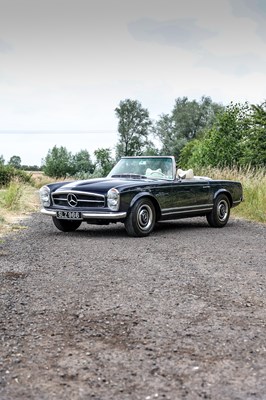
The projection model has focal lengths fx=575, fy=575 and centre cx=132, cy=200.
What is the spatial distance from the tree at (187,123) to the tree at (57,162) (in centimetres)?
1543

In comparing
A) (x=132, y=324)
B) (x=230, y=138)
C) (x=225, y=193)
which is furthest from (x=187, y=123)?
(x=132, y=324)

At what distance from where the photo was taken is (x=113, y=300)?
4.75 m

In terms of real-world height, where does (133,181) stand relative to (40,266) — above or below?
above

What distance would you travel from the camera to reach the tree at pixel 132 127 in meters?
86.1

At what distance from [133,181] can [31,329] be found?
6.27 metres

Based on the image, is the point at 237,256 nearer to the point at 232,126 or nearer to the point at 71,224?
the point at 71,224

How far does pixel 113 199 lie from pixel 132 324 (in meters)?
5.36

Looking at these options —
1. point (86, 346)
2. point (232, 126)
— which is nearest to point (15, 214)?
point (86, 346)

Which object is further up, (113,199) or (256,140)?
(256,140)

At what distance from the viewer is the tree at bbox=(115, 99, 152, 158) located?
8612cm

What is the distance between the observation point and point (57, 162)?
236 ft

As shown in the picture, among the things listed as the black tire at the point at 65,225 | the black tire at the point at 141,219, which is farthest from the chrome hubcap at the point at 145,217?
the black tire at the point at 65,225

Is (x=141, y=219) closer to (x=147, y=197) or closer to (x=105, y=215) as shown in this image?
(x=147, y=197)

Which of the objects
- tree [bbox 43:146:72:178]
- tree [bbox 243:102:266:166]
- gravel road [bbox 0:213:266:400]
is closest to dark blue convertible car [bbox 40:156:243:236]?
gravel road [bbox 0:213:266:400]
